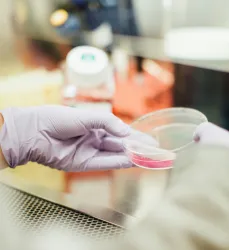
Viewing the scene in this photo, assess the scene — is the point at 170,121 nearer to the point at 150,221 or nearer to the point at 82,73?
the point at 82,73

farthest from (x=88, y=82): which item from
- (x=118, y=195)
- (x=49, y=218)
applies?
(x=49, y=218)

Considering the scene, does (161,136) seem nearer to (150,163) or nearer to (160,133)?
(160,133)

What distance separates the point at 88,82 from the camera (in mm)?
1301

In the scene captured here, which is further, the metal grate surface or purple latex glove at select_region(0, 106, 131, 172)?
purple latex glove at select_region(0, 106, 131, 172)

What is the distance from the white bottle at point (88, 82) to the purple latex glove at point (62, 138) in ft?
0.68

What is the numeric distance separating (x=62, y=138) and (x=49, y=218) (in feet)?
0.77

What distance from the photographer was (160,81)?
146 centimetres

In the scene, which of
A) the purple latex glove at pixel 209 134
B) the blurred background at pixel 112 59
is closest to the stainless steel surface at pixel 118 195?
the blurred background at pixel 112 59

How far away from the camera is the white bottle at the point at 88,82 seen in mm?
1272

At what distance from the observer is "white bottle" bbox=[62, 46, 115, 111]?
1272mm

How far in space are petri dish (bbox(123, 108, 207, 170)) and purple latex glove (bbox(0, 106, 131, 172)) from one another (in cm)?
4

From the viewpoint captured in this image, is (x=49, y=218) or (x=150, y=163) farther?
(x=150, y=163)

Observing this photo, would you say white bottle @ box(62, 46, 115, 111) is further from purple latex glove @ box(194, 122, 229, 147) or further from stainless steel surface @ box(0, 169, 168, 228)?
purple latex glove @ box(194, 122, 229, 147)

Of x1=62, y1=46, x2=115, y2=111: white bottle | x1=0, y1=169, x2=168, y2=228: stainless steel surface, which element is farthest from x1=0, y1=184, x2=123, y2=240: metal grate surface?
x1=62, y1=46, x2=115, y2=111: white bottle
